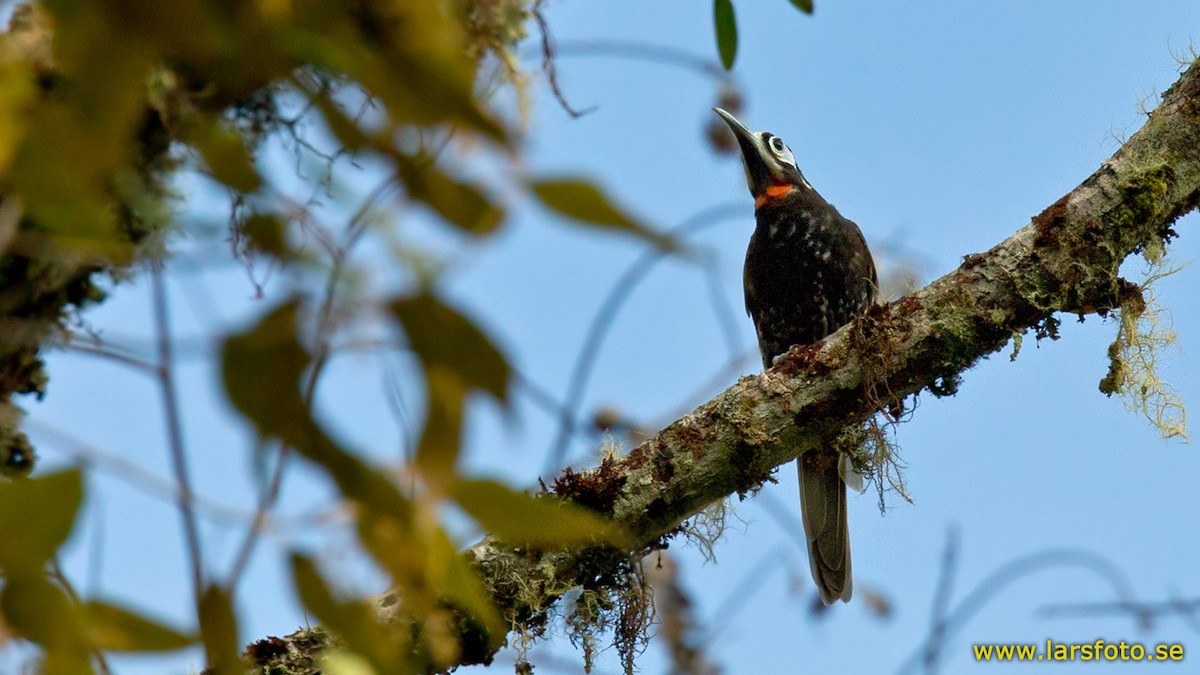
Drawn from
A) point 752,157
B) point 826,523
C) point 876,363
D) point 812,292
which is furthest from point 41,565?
point 752,157

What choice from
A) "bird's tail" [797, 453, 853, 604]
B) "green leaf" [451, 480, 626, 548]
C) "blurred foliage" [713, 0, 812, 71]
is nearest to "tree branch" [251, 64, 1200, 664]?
"bird's tail" [797, 453, 853, 604]

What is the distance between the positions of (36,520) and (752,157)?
429cm

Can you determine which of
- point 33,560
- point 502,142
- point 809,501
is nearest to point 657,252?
point 502,142

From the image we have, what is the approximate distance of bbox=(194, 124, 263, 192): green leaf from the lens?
958 millimetres

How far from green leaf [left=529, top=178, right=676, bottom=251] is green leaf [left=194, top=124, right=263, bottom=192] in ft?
0.91

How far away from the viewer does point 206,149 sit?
3.14 ft

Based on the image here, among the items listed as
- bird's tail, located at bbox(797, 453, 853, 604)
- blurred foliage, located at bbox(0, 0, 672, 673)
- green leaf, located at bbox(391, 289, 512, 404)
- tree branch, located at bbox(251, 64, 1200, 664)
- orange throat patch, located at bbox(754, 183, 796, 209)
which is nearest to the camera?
blurred foliage, located at bbox(0, 0, 672, 673)

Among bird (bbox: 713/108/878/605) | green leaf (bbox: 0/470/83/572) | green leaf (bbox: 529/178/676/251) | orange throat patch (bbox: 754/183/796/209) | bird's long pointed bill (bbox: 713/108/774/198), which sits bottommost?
green leaf (bbox: 0/470/83/572)

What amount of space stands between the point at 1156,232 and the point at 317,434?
109 inches

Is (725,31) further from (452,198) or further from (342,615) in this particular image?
(342,615)

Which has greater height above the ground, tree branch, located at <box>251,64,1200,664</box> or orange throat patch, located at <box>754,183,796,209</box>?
orange throat patch, located at <box>754,183,796,209</box>

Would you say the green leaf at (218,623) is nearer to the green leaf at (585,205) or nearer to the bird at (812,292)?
the green leaf at (585,205)

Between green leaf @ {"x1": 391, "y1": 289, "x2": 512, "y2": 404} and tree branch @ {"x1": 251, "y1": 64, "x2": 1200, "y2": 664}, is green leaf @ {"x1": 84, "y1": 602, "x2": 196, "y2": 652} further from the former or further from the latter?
tree branch @ {"x1": 251, "y1": 64, "x2": 1200, "y2": 664}

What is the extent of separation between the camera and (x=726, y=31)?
1264 millimetres
